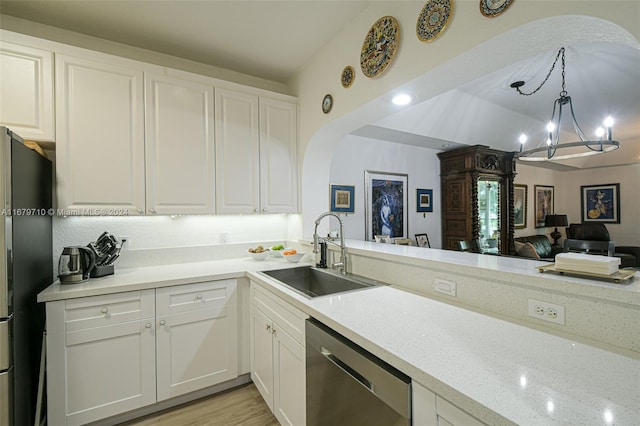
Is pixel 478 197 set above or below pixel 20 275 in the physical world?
above

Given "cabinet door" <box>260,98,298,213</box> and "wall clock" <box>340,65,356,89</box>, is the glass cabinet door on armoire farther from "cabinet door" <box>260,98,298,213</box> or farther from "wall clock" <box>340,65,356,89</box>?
"wall clock" <box>340,65,356,89</box>

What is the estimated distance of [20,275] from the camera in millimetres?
1412

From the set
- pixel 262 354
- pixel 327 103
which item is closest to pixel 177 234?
pixel 262 354

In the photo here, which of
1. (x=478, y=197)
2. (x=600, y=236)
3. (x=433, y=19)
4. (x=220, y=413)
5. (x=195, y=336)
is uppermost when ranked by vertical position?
(x=433, y=19)

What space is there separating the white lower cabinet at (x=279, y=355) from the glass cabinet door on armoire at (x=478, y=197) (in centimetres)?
358

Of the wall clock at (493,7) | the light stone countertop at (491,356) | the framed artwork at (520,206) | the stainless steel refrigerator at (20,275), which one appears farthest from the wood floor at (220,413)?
the framed artwork at (520,206)

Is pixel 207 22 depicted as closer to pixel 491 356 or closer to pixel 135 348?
pixel 135 348

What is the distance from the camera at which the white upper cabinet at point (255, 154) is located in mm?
2391

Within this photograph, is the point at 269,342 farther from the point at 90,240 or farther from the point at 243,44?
the point at 243,44

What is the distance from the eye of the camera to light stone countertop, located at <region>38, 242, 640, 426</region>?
0.63 meters

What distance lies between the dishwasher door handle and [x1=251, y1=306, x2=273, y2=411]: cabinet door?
2.15 feet

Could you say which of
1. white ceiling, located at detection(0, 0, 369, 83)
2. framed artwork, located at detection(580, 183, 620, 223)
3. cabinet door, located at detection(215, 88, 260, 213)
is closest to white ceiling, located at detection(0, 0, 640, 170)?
white ceiling, located at detection(0, 0, 369, 83)

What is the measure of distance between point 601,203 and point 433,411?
8.26 metres

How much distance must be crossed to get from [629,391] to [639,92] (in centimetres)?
480
